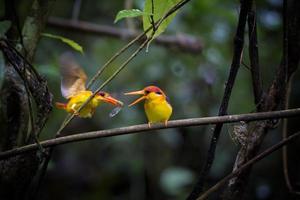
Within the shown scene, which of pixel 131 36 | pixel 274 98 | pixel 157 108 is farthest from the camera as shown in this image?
pixel 131 36

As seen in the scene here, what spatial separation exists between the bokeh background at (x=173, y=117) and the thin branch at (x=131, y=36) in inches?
2.7

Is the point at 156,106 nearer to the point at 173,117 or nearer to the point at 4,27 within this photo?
the point at 4,27

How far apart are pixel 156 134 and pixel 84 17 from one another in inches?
57.0

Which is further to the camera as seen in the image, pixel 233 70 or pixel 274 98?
pixel 274 98

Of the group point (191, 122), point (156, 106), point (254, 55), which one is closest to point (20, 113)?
point (156, 106)

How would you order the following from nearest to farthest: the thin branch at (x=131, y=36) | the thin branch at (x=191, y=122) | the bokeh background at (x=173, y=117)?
the thin branch at (x=191, y=122), the bokeh background at (x=173, y=117), the thin branch at (x=131, y=36)

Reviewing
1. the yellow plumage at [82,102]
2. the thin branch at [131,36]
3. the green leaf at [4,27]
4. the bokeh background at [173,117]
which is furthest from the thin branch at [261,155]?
→ the thin branch at [131,36]

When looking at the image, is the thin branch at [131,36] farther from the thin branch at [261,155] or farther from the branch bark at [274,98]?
the thin branch at [261,155]

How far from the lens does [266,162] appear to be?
3.93m

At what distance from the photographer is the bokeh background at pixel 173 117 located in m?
3.81

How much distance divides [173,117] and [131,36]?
0.74 metres

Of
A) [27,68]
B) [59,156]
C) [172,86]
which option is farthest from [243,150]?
[59,156]

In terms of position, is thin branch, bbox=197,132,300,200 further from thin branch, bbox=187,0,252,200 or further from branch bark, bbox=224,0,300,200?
branch bark, bbox=224,0,300,200

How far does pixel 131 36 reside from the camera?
4023 millimetres
